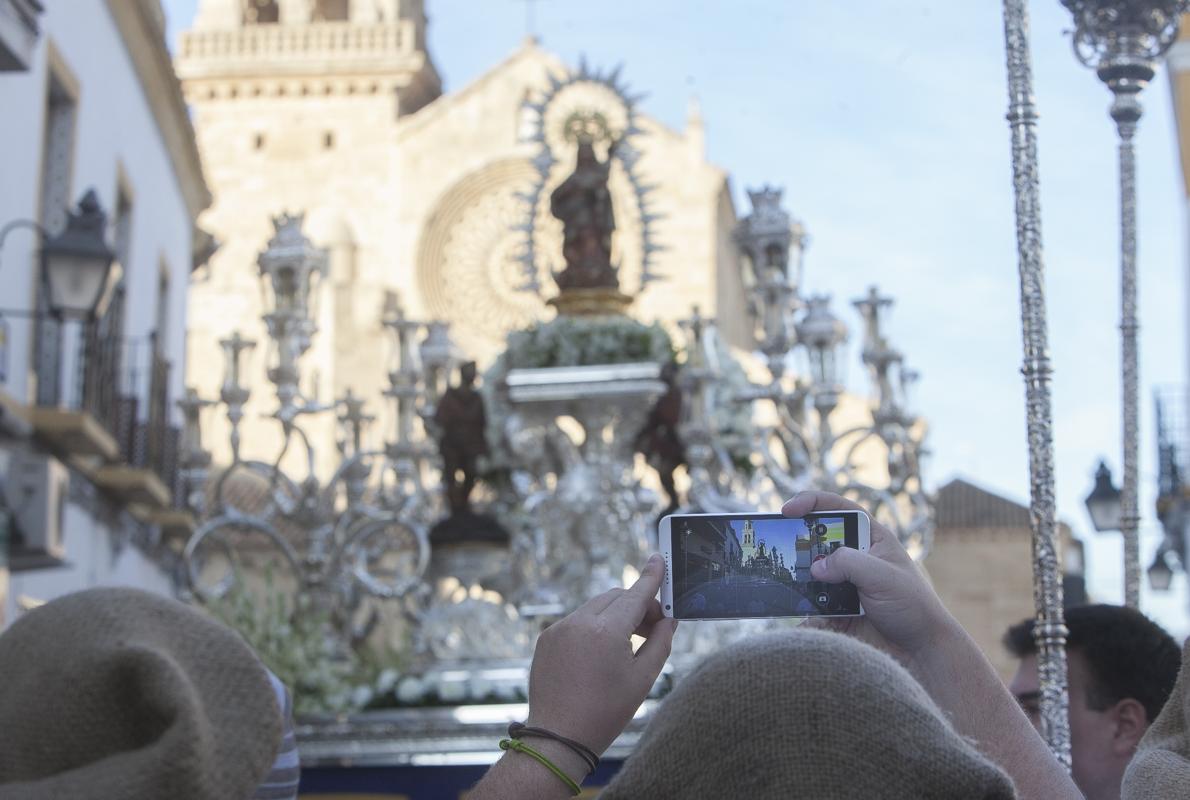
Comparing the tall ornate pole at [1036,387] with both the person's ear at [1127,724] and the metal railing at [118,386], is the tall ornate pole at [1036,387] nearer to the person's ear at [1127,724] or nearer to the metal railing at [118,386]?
the person's ear at [1127,724]

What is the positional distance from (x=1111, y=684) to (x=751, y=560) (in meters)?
1.40

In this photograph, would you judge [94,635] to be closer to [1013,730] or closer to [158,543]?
[1013,730]

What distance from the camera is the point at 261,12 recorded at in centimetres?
4294

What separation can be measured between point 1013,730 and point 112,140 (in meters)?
16.0

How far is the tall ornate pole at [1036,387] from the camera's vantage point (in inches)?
136

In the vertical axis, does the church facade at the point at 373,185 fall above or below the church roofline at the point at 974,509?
above

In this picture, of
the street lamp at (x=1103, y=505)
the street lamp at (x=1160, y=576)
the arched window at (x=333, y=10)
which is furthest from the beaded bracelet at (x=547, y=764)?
the arched window at (x=333, y=10)

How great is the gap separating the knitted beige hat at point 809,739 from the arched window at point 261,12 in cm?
4140

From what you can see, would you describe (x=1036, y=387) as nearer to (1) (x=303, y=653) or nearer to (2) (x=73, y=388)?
(1) (x=303, y=653)

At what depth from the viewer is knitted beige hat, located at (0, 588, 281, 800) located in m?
1.74

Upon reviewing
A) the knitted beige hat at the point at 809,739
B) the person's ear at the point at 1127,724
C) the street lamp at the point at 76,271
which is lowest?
the person's ear at the point at 1127,724

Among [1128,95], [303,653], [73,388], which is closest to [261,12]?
[73,388]

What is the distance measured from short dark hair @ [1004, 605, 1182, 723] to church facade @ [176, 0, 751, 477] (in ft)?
103

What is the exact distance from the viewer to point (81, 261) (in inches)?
342
